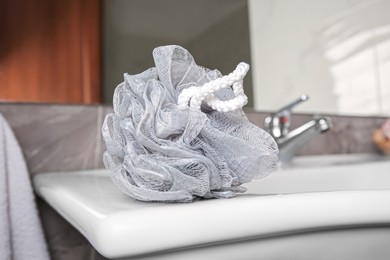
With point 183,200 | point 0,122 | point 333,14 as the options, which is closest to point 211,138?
point 183,200

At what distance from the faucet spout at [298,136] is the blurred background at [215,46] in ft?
0.46

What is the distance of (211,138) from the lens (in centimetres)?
33

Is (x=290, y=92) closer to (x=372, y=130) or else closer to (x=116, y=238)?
(x=372, y=130)

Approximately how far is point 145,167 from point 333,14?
3.37ft

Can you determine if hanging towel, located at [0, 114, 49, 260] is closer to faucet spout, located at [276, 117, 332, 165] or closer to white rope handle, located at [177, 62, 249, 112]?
white rope handle, located at [177, 62, 249, 112]

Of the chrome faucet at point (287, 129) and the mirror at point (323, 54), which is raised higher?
the mirror at point (323, 54)

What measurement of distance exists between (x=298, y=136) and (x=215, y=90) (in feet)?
1.95

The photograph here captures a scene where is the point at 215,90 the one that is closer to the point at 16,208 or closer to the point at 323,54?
the point at 16,208

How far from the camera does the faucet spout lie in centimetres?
87

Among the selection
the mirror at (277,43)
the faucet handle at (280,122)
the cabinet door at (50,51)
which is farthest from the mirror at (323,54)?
the cabinet door at (50,51)

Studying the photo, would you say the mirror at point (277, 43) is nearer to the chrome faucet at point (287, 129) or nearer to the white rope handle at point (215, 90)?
the chrome faucet at point (287, 129)

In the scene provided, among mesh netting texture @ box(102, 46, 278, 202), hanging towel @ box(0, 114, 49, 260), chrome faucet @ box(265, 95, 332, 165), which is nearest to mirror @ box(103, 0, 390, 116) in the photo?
chrome faucet @ box(265, 95, 332, 165)

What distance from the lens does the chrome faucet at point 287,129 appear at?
2.84 feet

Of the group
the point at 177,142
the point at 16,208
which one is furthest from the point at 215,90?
the point at 16,208
